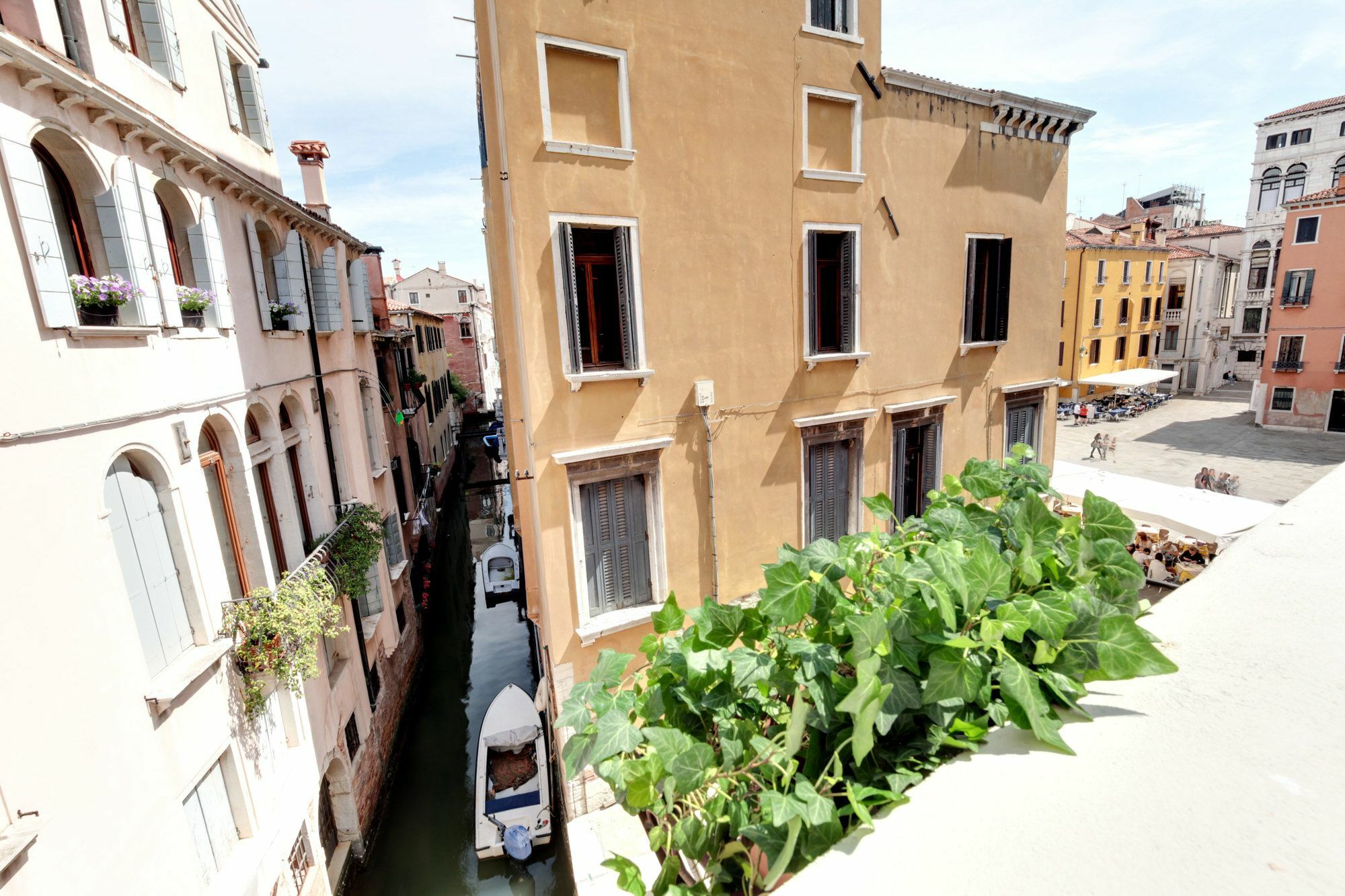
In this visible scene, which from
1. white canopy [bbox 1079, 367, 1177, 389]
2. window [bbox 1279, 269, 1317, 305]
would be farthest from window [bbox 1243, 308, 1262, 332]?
white canopy [bbox 1079, 367, 1177, 389]

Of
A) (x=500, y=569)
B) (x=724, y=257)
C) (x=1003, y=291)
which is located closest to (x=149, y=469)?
(x=724, y=257)

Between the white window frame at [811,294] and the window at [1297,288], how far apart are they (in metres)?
31.9

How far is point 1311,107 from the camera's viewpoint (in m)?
33.5

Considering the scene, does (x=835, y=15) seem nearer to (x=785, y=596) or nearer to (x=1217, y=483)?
(x=785, y=596)

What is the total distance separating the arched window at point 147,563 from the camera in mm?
5305

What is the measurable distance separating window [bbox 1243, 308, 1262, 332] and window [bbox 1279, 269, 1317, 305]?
1247 centimetres

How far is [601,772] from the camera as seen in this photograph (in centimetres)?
175

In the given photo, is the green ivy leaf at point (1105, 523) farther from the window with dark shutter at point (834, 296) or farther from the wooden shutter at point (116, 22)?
the wooden shutter at point (116, 22)

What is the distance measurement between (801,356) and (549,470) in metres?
3.64

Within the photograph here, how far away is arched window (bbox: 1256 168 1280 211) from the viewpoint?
35.1 meters

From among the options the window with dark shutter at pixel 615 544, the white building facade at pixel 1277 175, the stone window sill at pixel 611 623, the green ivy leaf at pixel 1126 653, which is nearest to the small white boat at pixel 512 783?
the stone window sill at pixel 611 623

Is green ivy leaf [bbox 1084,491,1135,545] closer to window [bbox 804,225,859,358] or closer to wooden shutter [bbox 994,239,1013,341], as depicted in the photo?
Answer: window [bbox 804,225,859,358]

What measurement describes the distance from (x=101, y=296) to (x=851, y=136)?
8372 millimetres

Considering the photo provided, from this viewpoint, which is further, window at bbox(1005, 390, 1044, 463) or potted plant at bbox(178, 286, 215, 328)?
window at bbox(1005, 390, 1044, 463)
